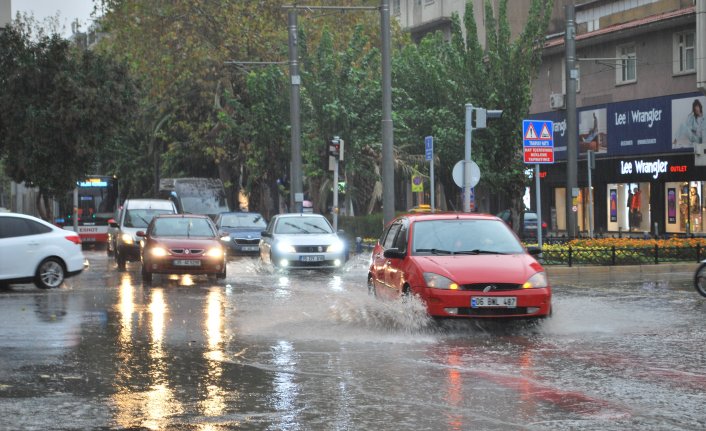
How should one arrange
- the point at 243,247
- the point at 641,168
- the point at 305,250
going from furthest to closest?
the point at 641,168 → the point at 243,247 → the point at 305,250

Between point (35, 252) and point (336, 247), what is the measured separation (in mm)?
7889

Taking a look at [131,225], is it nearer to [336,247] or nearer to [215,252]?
[336,247]

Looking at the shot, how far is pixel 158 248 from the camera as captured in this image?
23719mm

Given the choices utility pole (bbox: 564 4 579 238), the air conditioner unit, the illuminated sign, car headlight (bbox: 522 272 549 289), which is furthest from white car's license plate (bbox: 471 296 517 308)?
the illuminated sign

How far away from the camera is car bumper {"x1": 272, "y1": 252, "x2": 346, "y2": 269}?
2689 centimetres

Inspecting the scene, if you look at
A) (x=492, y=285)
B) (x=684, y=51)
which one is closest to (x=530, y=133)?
(x=492, y=285)

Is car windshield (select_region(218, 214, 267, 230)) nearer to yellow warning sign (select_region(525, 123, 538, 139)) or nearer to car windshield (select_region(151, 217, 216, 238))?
car windshield (select_region(151, 217, 216, 238))

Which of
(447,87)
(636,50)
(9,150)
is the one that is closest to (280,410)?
(447,87)

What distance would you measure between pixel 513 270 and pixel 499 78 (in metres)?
19.5

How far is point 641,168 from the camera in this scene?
1816 inches

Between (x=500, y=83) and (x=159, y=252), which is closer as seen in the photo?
(x=159, y=252)

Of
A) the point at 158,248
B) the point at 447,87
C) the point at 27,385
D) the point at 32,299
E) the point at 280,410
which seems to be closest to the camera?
the point at 280,410

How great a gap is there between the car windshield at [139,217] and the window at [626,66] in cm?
2179

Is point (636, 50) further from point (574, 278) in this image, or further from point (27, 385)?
point (27, 385)
